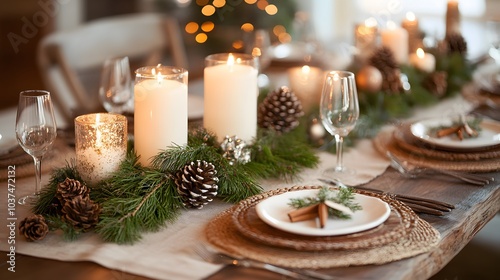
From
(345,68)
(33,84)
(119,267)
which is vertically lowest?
(33,84)

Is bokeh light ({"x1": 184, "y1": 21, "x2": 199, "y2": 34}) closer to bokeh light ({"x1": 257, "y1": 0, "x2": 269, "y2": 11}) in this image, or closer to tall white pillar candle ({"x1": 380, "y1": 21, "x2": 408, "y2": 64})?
bokeh light ({"x1": 257, "y1": 0, "x2": 269, "y2": 11})

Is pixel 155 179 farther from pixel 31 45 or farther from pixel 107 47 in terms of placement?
pixel 31 45

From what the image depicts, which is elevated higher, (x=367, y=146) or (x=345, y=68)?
(x=345, y=68)

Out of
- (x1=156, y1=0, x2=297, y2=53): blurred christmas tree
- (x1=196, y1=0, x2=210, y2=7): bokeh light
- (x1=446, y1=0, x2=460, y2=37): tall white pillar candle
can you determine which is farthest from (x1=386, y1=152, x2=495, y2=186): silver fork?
(x1=196, y1=0, x2=210, y2=7): bokeh light

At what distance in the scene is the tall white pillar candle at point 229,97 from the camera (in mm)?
1261

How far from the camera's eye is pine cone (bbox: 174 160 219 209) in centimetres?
107

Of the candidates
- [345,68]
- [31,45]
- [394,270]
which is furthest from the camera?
[31,45]

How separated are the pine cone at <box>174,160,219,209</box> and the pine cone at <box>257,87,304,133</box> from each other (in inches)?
14.7

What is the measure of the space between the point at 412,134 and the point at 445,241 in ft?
1.71

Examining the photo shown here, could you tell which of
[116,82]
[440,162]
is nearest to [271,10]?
[116,82]

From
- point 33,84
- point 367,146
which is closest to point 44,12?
point 33,84

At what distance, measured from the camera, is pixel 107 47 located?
2.32 m

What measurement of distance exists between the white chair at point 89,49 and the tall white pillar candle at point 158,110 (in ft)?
1.57

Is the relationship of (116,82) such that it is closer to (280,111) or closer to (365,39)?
(280,111)
